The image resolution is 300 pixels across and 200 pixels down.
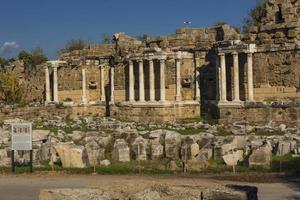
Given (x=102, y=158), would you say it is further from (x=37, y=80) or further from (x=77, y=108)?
(x=37, y=80)

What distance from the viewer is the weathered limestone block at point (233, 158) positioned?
60.7 ft

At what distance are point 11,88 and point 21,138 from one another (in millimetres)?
31792

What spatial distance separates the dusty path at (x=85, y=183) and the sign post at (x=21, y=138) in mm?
1053

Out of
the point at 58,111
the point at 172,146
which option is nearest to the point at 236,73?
the point at 172,146

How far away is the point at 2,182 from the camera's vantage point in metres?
16.8

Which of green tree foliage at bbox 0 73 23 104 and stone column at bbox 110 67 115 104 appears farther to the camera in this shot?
green tree foliage at bbox 0 73 23 104

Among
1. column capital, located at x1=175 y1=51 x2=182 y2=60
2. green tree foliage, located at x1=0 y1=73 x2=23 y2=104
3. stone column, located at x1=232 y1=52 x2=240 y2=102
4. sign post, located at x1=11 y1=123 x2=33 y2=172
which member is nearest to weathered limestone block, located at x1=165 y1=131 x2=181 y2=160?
sign post, located at x1=11 y1=123 x2=33 y2=172

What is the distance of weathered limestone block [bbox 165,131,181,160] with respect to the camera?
20.6 meters

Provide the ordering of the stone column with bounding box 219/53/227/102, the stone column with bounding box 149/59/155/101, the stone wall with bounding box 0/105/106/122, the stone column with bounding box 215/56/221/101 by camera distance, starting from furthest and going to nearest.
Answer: the stone wall with bounding box 0/105/106/122
the stone column with bounding box 149/59/155/101
the stone column with bounding box 215/56/221/101
the stone column with bounding box 219/53/227/102

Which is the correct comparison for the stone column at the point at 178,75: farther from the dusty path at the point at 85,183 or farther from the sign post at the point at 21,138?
the dusty path at the point at 85,183

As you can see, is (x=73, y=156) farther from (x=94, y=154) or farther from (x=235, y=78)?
(x=235, y=78)

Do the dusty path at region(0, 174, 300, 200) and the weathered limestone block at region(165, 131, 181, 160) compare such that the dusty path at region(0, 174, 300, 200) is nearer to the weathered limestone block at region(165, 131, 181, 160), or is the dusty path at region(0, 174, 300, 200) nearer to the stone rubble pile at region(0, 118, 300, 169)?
the stone rubble pile at region(0, 118, 300, 169)

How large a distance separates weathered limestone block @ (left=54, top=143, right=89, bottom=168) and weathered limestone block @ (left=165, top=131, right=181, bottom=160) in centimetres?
324

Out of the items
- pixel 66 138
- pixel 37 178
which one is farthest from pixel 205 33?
pixel 37 178
